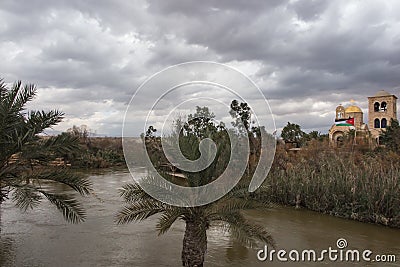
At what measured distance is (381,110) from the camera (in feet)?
92.2

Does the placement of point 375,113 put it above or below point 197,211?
above

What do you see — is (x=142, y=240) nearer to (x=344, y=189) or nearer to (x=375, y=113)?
(x=344, y=189)

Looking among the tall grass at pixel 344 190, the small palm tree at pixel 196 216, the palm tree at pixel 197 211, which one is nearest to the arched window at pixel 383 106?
the tall grass at pixel 344 190

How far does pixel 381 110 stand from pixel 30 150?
2851 centimetres

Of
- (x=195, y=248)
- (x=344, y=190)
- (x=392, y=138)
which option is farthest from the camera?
(x=392, y=138)

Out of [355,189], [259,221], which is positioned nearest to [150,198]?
[259,221]

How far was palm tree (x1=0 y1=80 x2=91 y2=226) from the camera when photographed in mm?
5648

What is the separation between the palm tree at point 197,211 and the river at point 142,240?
0.92 metres

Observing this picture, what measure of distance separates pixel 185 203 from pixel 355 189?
659 cm

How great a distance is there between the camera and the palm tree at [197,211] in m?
5.62

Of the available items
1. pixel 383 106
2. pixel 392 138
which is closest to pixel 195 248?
pixel 392 138

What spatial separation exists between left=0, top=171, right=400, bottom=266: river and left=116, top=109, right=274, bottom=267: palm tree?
92 cm

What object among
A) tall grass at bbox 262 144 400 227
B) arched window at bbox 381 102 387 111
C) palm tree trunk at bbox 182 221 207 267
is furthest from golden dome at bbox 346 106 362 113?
palm tree trunk at bbox 182 221 207 267

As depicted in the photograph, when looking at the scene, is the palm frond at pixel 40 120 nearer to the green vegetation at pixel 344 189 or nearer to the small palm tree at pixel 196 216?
the small palm tree at pixel 196 216
